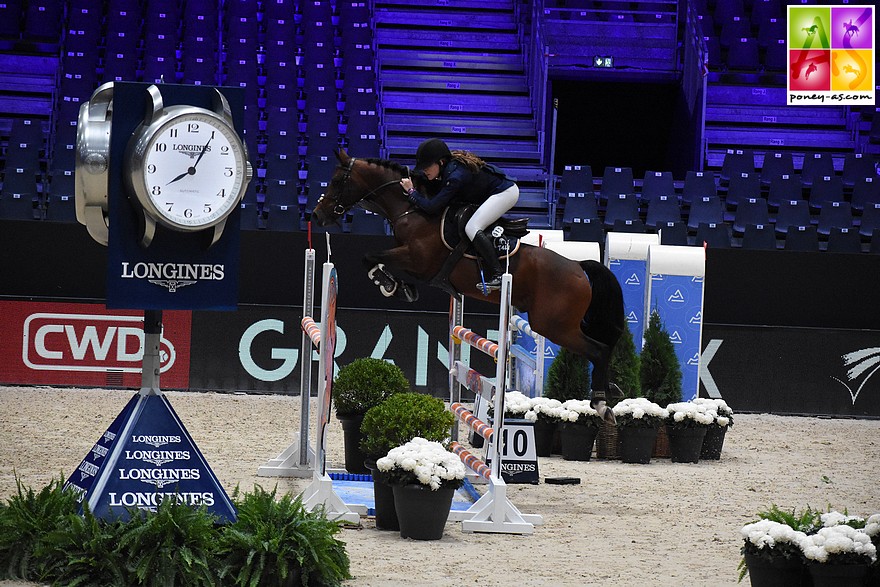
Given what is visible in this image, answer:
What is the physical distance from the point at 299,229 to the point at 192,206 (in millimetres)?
8133

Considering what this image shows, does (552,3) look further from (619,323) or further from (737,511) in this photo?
(737,511)

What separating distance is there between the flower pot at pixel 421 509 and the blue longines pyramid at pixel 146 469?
131 cm

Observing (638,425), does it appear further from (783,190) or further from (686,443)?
(783,190)

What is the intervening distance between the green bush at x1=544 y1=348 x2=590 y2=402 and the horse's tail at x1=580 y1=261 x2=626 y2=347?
Result: 56.8 inches

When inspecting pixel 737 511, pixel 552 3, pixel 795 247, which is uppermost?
pixel 552 3

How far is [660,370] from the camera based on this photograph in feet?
30.5

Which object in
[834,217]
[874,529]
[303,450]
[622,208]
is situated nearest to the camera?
[874,529]

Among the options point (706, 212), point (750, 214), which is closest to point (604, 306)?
point (706, 212)

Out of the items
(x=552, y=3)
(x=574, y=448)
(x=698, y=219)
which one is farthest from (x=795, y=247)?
(x=552, y=3)

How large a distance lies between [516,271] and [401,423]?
160 centimetres

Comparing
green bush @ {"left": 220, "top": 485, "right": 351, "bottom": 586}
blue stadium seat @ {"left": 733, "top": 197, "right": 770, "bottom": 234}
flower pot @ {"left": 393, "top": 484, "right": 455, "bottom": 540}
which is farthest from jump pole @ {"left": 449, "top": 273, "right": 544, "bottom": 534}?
blue stadium seat @ {"left": 733, "top": 197, "right": 770, "bottom": 234}

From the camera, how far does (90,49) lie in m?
15.1

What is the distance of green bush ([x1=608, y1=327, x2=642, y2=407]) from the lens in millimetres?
9164

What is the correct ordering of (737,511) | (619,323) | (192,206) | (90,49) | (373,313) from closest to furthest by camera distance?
1. (192,206)
2. (737,511)
3. (619,323)
4. (373,313)
5. (90,49)
